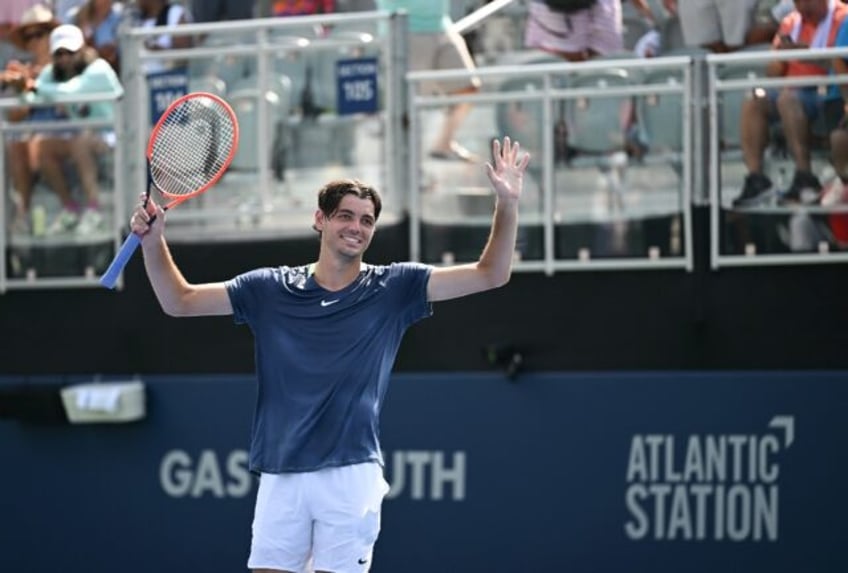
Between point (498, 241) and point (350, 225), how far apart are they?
0.47 meters

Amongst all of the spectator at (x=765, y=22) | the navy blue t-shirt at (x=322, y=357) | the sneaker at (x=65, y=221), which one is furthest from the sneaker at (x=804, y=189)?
the sneaker at (x=65, y=221)

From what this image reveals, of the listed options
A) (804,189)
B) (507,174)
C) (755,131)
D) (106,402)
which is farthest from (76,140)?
(507,174)

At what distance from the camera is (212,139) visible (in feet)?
20.3

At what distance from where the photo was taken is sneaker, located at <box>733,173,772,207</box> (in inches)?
314

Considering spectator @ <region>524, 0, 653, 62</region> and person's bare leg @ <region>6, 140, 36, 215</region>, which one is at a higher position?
spectator @ <region>524, 0, 653, 62</region>

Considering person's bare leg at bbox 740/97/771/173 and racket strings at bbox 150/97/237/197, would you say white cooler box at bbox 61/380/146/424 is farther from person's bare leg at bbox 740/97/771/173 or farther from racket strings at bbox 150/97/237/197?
person's bare leg at bbox 740/97/771/173

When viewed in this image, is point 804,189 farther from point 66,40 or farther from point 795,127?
point 66,40

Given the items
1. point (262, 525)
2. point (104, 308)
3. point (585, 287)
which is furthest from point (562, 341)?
point (262, 525)

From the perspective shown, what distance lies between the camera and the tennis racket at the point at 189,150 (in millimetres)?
6105

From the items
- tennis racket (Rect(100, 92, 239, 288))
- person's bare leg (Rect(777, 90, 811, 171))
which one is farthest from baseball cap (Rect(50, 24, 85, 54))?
person's bare leg (Rect(777, 90, 811, 171))

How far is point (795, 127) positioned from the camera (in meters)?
7.91

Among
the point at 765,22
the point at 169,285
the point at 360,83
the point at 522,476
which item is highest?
the point at 765,22

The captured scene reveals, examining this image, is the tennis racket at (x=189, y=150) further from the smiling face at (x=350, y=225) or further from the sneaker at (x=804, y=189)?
the sneaker at (x=804, y=189)

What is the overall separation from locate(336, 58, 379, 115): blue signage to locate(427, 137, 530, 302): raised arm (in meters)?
2.80
